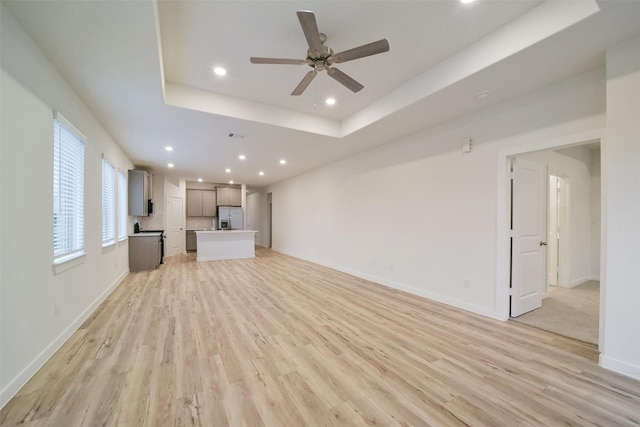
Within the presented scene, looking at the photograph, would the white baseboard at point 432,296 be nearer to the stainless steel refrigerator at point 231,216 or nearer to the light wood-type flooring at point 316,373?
the light wood-type flooring at point 316,373

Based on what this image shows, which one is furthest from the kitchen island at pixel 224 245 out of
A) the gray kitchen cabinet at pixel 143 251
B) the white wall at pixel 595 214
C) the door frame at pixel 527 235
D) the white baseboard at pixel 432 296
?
the white wall at pixel 595 214

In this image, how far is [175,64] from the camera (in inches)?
115

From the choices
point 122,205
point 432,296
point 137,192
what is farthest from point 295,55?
point 137,192

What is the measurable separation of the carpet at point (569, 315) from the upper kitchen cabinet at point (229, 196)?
9.75m

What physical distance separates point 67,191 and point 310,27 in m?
3.10

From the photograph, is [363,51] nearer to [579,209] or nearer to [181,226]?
[579,209]

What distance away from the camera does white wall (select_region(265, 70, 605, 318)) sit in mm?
2844

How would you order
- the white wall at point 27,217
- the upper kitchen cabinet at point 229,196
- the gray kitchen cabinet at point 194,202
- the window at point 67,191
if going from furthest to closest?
the upper kitchen cabinet at point 229,196
the gray kitchen cabinet at point 194,202
the window at point 67,191
the white wall at point 27,217

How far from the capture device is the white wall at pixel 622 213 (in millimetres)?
2062

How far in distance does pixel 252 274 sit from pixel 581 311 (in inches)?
223

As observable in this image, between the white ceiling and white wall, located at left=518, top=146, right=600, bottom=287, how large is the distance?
3.02 metres

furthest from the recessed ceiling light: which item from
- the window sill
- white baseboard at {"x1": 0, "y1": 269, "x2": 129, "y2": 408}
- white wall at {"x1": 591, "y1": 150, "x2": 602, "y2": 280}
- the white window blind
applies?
the white window blind

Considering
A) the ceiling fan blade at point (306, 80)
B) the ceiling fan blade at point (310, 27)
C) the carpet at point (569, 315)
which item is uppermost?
the ceiling fan blade at point (310, 27)

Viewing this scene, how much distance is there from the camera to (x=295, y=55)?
2.82 m
